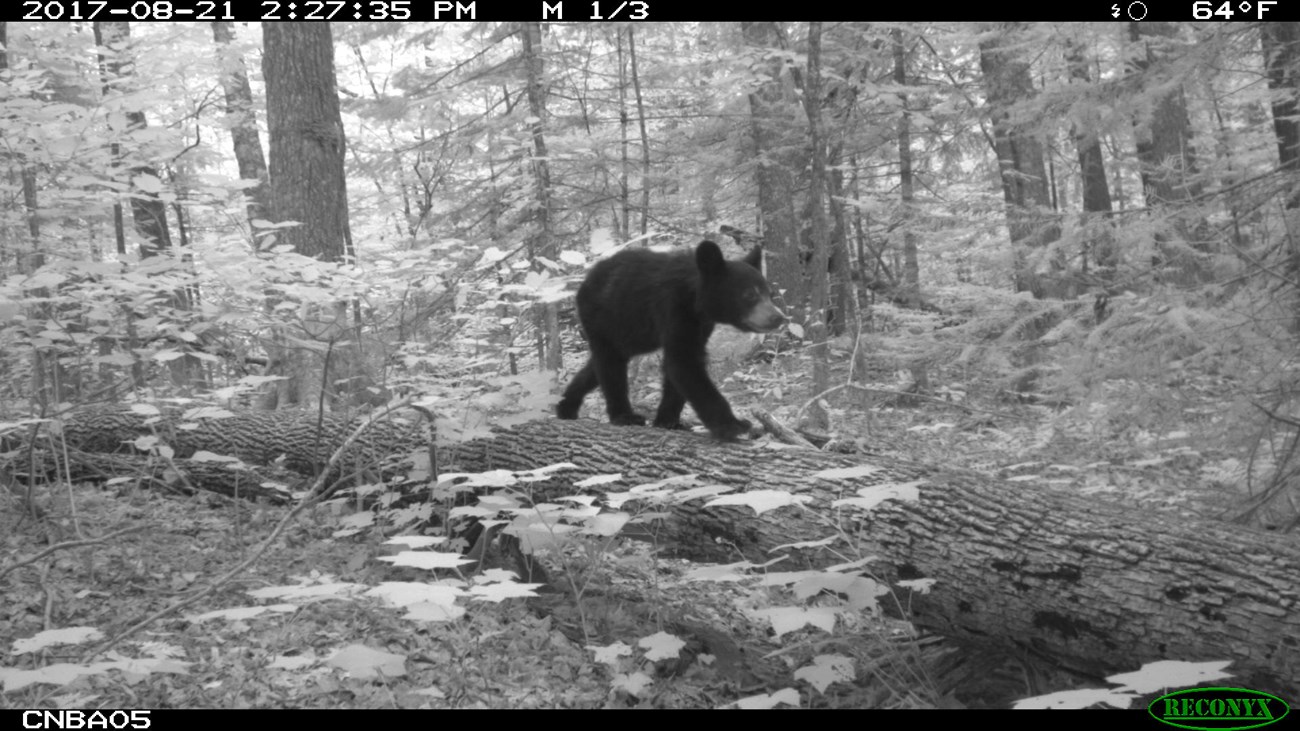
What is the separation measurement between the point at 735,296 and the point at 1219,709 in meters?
3.75

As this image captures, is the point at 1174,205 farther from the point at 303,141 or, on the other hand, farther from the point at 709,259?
the point at 303,141

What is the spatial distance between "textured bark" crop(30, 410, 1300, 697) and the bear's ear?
1.26 m

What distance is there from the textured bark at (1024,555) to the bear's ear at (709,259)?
1.26 m

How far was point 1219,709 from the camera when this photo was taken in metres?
3.12

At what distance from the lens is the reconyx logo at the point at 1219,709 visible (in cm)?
304

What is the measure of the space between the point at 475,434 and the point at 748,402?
7029 mm

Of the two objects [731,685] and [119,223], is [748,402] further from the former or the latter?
[119,223]

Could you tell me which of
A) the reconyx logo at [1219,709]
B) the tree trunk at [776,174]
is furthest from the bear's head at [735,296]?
the tree trunk at [776,174]

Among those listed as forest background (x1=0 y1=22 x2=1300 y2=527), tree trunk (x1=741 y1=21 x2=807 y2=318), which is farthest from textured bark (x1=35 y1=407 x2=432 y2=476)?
tree trunk (x1=741 y1=21 x2=807 y2=318)

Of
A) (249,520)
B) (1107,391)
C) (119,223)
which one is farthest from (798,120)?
(119,223)

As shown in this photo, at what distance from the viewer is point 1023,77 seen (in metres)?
12.2

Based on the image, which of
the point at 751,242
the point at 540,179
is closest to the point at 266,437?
the point at 540,179
